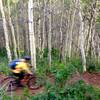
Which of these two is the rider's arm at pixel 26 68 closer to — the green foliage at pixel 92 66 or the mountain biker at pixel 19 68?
the mountain biker at pixel 19 68

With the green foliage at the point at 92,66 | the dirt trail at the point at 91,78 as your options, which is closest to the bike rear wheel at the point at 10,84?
the dirt trail at the point at 91,78

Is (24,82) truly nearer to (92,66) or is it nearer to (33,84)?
(33,84)

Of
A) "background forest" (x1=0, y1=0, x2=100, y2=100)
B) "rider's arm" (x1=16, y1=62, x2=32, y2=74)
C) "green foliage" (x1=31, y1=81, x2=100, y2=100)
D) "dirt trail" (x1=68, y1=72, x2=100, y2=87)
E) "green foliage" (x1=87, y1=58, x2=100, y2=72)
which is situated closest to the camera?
"green foliage" (x1=31, y1=81, x2=100, y2=100)

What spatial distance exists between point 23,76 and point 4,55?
30.5ft

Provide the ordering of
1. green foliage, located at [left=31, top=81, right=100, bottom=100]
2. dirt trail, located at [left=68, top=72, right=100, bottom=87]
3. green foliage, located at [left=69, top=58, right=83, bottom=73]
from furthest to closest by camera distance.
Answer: green foliage, located at [left=69, top=58, right=83, bottom=73]
dirt trail, located at [left=68, top=72, right=100, bottom=87]
green foliage, located at [left=31, top=81, right=100, bottom=100]

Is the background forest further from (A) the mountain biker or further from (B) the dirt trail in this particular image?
(A) the mountain biker

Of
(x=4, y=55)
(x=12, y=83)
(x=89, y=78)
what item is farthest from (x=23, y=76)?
(x=4, y=55)

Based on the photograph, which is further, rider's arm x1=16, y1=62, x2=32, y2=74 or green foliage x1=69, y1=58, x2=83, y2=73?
green foliage x1=69, y1=58, x2=83, y2=73

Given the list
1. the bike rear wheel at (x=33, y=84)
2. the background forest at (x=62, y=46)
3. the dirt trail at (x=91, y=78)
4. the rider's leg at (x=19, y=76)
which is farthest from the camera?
the dirt trail at (x=91, y=78)

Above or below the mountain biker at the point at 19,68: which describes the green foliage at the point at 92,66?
below

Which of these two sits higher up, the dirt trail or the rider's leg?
the rider's leg

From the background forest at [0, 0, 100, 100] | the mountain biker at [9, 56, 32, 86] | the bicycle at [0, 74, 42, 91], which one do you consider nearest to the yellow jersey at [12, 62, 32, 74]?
the mountain biker at [9, 56, 32, 86]

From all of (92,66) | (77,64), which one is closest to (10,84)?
(77,64)

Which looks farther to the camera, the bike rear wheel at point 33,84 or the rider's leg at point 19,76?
the bike rear wheel at point 33,84
